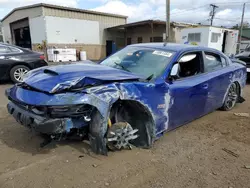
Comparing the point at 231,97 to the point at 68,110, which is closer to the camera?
the point at 68,110

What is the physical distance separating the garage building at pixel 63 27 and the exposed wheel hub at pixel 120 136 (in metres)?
17.3

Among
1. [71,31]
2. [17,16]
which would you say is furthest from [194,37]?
[17,16]

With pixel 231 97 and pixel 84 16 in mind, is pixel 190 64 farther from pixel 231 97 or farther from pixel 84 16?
pixel 84 16

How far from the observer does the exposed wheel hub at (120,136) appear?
2.71 m

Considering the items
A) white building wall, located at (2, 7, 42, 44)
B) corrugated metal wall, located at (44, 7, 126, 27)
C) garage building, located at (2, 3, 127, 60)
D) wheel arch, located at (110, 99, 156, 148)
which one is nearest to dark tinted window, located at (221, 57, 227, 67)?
wheel arch, located at (110, 99, 156, 148)

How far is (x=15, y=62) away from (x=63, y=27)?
13.1 metres

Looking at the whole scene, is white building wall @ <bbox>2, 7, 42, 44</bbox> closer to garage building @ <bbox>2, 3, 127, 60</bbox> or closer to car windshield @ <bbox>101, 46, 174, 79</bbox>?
garage building @ <bbox>2, 3, 127, 60</bbox>

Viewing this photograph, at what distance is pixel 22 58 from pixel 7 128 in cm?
440

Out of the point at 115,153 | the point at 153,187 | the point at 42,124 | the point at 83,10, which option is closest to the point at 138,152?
the point at 115,153

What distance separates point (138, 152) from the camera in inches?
118

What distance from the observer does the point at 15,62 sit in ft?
23.7

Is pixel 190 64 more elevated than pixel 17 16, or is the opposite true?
pixel 17 16

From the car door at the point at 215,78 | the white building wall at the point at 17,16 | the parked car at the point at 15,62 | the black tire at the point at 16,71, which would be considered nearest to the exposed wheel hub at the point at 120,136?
the car door at the point at 215,78

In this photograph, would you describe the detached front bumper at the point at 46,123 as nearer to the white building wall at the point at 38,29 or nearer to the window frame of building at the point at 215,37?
the window frame of building at the point at 215,37
